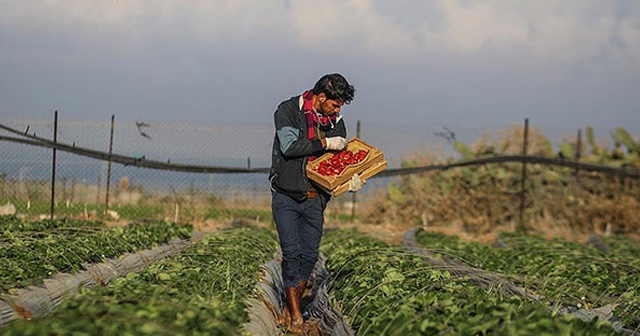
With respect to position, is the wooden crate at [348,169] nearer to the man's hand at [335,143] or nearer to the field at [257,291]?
the man's hand at [335,143]

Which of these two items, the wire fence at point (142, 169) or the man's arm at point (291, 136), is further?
the wire fence at point (142, 169)

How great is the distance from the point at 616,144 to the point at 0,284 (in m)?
18.0

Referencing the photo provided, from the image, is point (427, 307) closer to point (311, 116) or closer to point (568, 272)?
point (311, 116)

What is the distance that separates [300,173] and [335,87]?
75 centimetres

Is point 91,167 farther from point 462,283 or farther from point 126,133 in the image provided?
point 462,283

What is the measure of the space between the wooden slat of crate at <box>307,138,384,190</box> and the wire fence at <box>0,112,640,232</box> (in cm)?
790

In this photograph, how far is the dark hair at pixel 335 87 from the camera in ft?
22.3

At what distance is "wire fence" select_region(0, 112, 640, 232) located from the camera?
47.5ft

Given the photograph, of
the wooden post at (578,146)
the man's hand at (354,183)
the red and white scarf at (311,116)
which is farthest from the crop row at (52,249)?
the wooden post at (578,146)

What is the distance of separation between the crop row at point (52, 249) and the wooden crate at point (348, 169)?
6.94ft

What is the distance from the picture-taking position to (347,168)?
22.6ft

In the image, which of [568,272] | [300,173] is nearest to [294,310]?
[300,173]

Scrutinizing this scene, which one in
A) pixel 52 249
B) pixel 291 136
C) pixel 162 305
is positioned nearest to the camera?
pixel 162 305

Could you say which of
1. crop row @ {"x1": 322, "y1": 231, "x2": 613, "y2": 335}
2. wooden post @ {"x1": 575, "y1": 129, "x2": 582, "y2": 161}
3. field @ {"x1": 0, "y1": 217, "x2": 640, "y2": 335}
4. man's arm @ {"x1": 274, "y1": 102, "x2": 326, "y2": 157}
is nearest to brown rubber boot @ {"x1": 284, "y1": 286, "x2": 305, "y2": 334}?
field @ {"x1": 0, "y1": 217, "x2": 640, "y2": 335}
